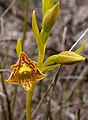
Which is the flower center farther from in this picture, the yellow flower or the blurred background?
the blurred background

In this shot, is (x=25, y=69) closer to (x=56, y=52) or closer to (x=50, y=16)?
(x=50, y=16)

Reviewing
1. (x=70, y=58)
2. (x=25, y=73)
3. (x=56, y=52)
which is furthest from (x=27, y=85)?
(x=56, y=52)

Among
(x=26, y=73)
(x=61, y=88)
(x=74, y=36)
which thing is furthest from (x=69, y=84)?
(x=26, y=73)

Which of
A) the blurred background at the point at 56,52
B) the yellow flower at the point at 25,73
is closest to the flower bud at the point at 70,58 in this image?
the yellow flower at the point at 25,73

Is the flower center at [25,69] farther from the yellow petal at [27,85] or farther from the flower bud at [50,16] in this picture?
the flower bud at [50,16]

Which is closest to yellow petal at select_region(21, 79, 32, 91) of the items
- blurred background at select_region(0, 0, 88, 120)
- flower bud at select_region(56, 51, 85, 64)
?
flower bud at select_region(56, 51, 85, 64)
